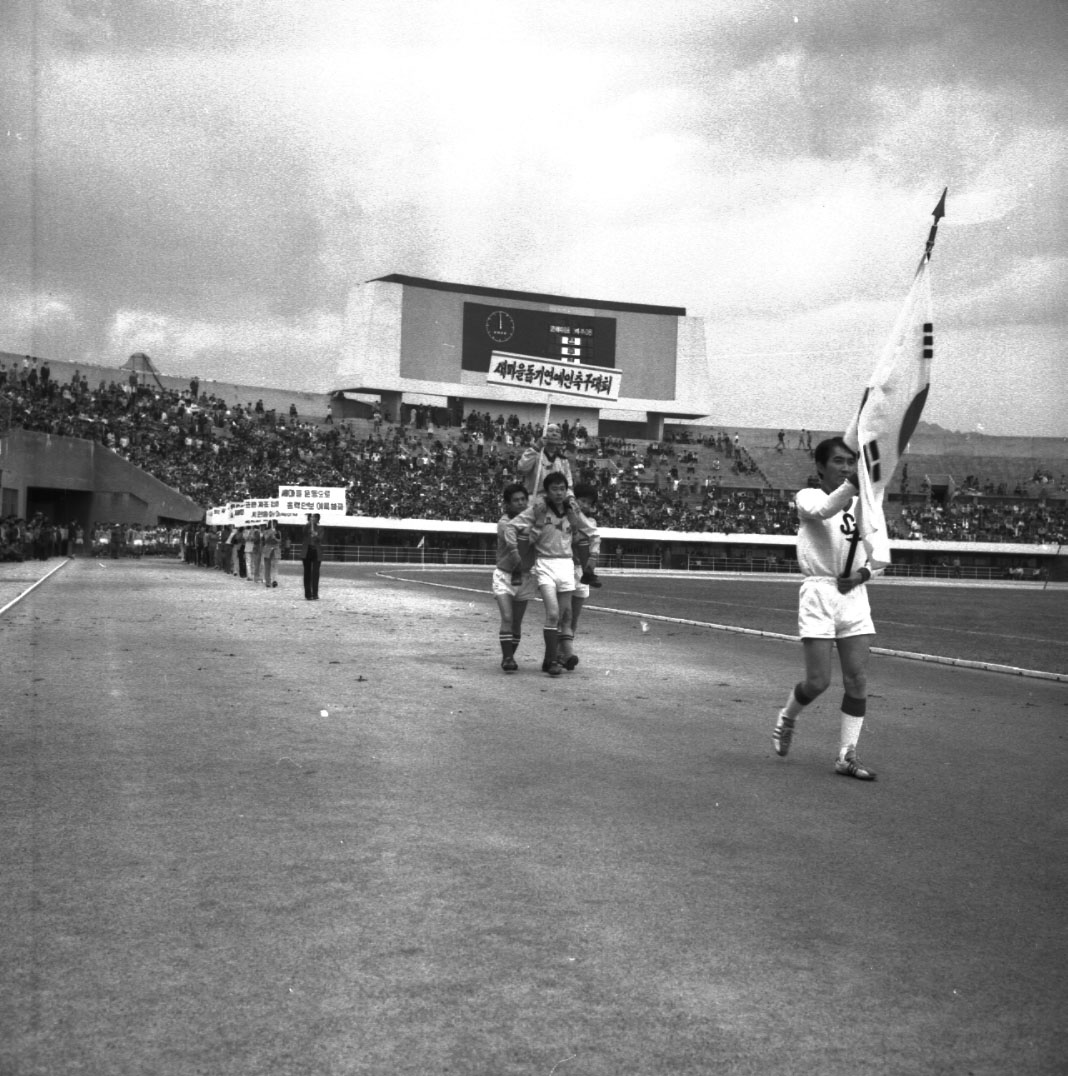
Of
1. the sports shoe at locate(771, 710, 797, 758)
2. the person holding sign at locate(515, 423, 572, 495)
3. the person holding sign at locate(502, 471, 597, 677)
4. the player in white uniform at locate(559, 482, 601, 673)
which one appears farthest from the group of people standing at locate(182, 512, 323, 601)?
the sports shoe at locate(771, 710, 797, 758)

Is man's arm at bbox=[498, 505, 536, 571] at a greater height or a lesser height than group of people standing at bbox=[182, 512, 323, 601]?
greater

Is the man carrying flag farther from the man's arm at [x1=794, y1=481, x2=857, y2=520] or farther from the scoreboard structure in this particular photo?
the scoreboard structure

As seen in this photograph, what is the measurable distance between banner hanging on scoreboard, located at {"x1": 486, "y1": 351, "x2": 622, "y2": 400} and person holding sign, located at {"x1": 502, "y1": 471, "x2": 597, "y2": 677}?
198ft

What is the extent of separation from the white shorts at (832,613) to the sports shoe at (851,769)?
0.63 m

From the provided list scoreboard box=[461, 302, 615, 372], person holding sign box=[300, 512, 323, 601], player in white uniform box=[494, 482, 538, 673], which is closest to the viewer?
player in white uniform box=[494, 482, 538, 673]

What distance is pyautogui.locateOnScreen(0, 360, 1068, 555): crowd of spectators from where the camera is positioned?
5891 centimetres

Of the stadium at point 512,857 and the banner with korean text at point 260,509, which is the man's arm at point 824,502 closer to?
the stadium at point 512,857

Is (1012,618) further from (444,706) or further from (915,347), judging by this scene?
(915,347)

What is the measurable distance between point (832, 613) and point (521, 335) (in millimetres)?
70802

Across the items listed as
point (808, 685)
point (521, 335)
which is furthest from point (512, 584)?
point (521, 335)

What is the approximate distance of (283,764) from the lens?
6.57 metres

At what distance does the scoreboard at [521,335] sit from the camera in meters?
76.3

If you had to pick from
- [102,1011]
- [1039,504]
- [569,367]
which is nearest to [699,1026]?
[102,1011]

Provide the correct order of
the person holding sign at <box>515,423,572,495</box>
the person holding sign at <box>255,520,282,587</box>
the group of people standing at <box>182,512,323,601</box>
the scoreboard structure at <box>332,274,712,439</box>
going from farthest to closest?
1. the scoreboard structure at <box>332,274,712,439</box>
2. the person holding sign at <box>255,520,282,587</box>
3. the group of people standing at <box>182,512,323,601</box>
4. the person holding sign at <box>515,423,572,495</box>
